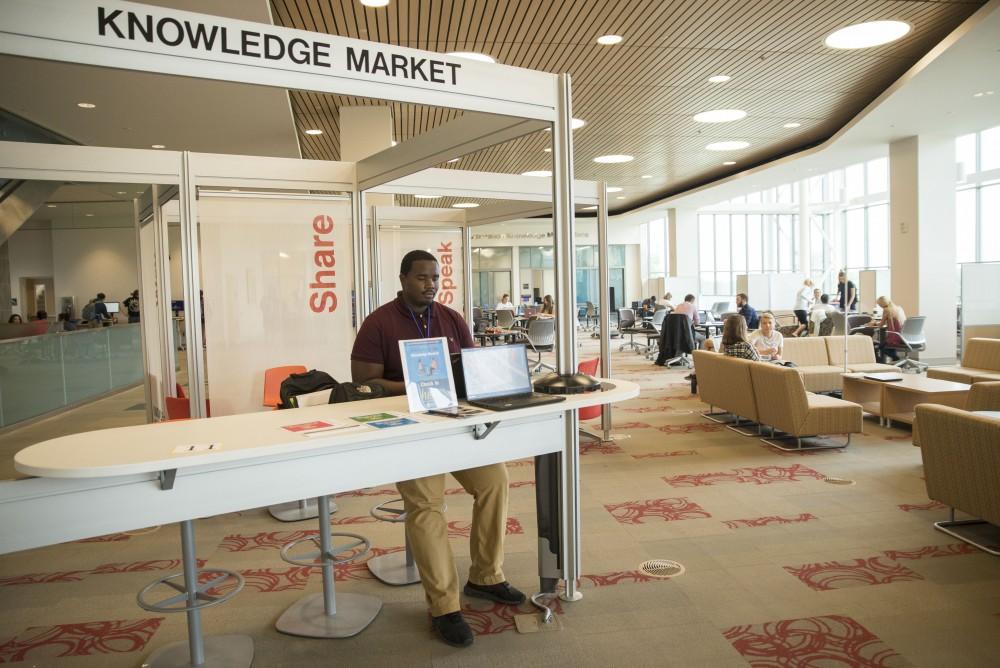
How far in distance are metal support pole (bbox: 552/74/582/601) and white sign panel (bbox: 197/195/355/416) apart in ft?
9.33

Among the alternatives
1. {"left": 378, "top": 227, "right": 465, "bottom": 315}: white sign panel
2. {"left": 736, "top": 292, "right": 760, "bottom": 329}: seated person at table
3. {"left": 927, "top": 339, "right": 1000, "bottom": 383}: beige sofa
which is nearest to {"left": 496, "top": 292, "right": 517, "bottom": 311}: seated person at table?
{"left": 736, "top": 292, "right": 760, "bottom": 329}: seated person at table

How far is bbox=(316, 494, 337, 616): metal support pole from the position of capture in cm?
309

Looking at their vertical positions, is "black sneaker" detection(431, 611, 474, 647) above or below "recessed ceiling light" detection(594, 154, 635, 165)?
below

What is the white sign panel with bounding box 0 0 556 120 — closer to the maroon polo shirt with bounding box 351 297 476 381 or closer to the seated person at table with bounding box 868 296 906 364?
the maroon polo shirt with bounding box 351 297 476 381

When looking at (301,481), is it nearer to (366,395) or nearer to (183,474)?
(183,474)

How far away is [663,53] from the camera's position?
7.39 m

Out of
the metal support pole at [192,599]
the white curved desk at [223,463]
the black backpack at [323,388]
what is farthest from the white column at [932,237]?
the metal support pole at [192,599]

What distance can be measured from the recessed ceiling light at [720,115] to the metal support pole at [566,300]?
25.1 feet

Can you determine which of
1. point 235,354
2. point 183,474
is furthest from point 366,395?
point 235,354

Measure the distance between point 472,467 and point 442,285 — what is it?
577cm

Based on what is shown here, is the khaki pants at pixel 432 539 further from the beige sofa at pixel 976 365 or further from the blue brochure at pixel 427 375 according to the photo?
the beige sofa at pixel 976 365

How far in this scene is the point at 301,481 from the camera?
2426 mm

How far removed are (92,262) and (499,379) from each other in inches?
634

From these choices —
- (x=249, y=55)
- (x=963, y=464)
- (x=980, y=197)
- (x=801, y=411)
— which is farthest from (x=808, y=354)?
(x=980, y=197)
